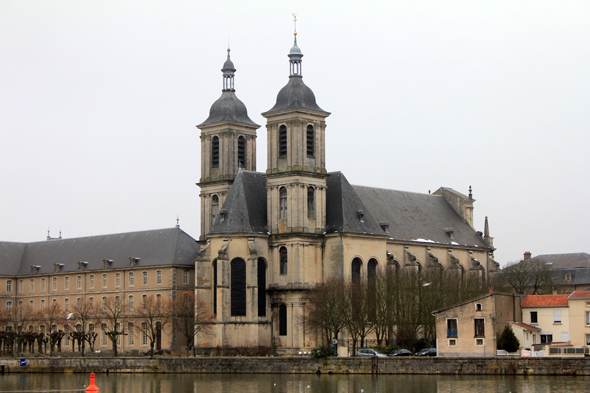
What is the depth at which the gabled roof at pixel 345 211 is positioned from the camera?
330 ft

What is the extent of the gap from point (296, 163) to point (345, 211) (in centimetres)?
655

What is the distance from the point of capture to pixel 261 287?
99.2 meters

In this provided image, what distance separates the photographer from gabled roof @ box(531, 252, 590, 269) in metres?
138

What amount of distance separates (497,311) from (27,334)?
162 feet

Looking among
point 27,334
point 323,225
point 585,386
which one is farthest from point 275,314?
point 585,386

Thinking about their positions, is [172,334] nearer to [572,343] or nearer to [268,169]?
[268,169]

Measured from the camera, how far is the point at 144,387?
2751 inches

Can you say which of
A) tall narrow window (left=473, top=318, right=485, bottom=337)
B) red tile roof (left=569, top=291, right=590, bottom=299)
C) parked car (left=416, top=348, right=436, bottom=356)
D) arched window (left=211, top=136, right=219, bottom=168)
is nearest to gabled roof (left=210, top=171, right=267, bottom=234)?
arched window (left=211, top=136, right=219, bottom=168)

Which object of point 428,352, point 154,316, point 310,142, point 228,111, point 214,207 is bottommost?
point 428,352

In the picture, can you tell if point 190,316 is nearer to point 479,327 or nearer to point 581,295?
point 479,327

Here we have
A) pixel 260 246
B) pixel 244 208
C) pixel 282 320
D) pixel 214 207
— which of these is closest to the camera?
pixel 282 320

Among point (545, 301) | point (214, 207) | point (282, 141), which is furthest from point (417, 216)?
point (545, 301)

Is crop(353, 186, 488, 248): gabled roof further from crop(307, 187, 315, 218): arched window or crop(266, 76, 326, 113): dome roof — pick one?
crop(266, 76, 326, 113): dome roof

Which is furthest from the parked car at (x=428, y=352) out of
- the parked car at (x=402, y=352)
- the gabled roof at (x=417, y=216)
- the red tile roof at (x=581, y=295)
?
the gabled roof at (x=417, y=216)
